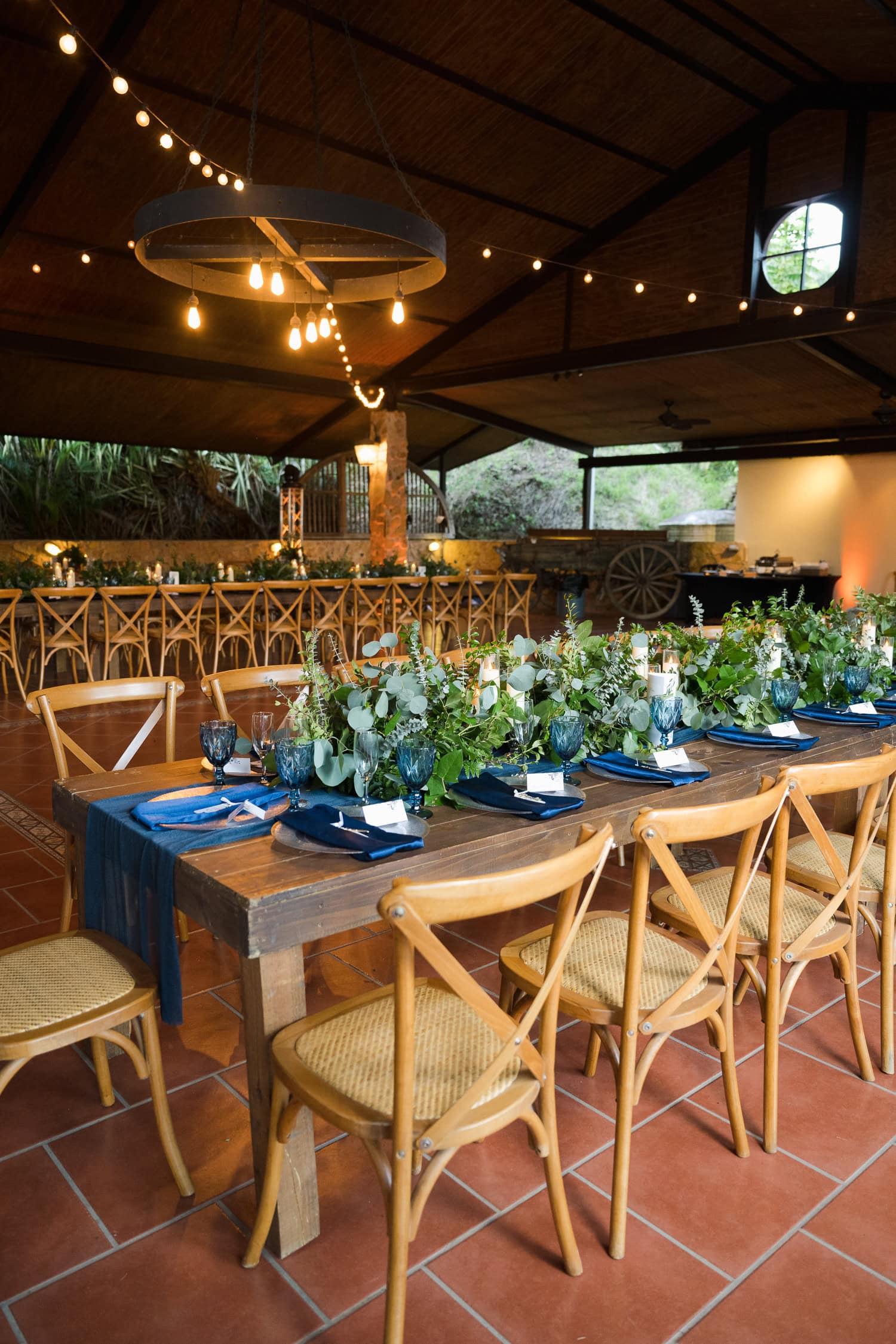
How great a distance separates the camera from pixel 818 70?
7.82 m

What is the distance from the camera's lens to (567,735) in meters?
2.34

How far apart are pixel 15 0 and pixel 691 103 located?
549 centimetres

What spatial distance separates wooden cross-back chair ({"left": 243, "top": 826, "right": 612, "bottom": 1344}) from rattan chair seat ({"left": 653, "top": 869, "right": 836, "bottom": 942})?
28.0 inches

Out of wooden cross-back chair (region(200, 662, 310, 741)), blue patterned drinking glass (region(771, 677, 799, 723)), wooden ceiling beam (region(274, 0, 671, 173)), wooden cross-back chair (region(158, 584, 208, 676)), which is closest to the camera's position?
blue patterned drinking glass (region(771, 677, 799, 723))

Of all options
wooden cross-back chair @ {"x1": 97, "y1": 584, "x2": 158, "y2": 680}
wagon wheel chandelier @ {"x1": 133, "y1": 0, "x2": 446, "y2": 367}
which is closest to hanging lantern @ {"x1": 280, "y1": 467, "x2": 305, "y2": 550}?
wooden cross-back chair @ {"x1": 97, "y1": 584, "x2": 158, "y2": 680}

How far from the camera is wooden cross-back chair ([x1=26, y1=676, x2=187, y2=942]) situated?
8.60ft

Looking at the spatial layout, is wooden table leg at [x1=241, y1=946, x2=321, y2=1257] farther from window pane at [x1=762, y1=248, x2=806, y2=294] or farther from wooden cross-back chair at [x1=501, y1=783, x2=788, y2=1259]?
window pane at [x1=762, y1=248, x2=806, y2=294]

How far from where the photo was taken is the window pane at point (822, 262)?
8.90m

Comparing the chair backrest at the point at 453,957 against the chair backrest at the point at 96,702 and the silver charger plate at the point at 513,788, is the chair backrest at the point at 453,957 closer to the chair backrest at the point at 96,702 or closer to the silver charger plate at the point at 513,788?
the silver charger plate at the point at 513,788

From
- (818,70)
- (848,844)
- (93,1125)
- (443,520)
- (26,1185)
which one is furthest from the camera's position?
(443,520)

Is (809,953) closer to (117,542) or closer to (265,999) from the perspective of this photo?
(265,999)

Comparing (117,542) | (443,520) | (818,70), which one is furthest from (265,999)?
(443,520)

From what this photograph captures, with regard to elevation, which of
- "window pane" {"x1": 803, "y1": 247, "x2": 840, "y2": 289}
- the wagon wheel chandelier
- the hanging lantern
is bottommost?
the hanging lantern

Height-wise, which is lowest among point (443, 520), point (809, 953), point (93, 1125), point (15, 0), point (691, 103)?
point (93, 1125)
